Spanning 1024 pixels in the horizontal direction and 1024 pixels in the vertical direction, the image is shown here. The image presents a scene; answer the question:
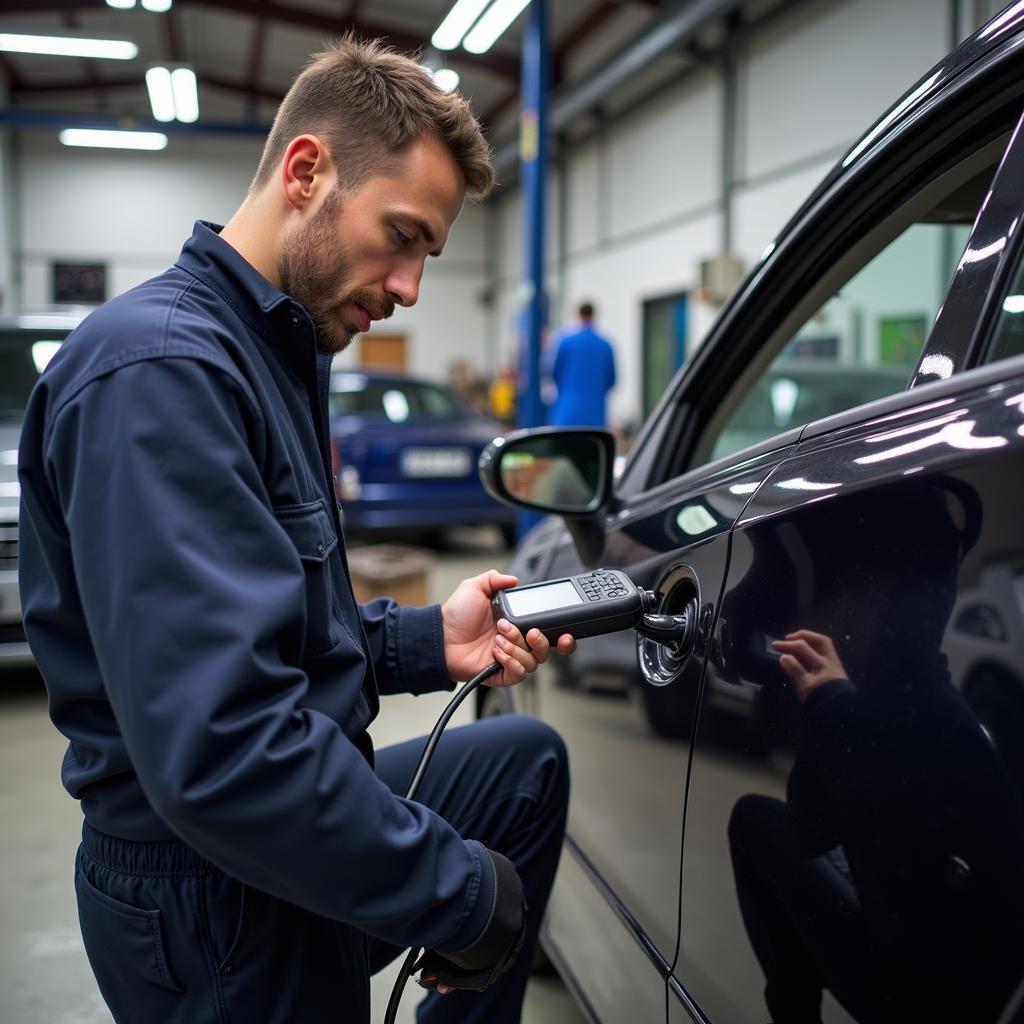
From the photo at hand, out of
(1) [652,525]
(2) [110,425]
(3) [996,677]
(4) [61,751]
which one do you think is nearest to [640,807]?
(1) [652,525]

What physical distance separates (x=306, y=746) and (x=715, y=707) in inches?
16.2

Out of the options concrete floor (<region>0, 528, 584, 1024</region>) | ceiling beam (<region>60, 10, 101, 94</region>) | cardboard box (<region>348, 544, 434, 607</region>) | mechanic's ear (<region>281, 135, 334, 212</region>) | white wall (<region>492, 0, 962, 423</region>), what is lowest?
concrete floor (<region>0, 528, 584, 1024</region>)

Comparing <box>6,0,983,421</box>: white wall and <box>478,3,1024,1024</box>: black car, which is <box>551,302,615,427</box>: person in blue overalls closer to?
<box>6,0,983,421</box>: white wall

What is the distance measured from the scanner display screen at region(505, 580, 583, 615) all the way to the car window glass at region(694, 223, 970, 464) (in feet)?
6.46

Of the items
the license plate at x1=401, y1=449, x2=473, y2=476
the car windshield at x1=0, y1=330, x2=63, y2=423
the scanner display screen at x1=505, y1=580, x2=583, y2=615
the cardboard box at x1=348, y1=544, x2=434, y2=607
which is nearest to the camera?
the scanner display screen at x1=505, y1=580, x2=583, y2=615

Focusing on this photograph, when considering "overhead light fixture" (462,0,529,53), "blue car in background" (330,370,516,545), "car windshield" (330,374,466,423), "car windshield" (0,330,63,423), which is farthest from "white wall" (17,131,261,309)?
"car windshield" (0,330,63,423)

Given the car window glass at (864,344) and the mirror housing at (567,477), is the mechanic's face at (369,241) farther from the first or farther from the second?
the car window glass at (864,344)

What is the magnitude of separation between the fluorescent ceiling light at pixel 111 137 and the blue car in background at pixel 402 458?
32.3ft

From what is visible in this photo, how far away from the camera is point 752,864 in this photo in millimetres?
938

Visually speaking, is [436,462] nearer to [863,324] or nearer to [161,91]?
[863,324]

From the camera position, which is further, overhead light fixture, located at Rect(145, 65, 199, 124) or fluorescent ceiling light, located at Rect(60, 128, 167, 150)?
fluorescent ceiling light, located at Rect(60, 128, 167, 150)

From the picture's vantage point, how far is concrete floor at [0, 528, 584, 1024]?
7.03 feet

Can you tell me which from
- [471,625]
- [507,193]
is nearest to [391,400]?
[471,625]

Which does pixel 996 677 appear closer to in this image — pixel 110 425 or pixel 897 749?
pixel 897 749
